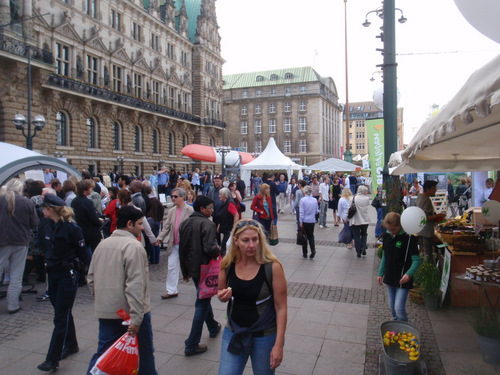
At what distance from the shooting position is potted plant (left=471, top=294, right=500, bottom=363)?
4.09 m

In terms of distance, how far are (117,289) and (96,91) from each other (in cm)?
3201

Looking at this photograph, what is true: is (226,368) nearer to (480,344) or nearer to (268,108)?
(480,344)

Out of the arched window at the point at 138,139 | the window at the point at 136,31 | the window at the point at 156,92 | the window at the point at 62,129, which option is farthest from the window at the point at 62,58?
the window at the point at 156,92

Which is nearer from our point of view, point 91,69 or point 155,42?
point 91,69

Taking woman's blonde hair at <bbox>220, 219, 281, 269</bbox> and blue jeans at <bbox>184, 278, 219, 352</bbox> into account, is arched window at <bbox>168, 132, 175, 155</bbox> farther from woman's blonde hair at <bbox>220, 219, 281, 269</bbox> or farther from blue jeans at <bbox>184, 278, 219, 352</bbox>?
woman's blonde hair at <bbox>220, 219, 281, 269</bbox>

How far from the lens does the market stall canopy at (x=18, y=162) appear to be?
29.0ft

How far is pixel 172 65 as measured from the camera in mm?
45000

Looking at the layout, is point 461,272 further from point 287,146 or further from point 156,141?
point 287,146

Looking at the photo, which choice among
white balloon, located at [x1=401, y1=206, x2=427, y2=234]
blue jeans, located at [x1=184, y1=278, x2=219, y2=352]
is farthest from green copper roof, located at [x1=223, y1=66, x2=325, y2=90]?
blue jeans, located at [x1=184, y1=278, x2=219, y2=352]

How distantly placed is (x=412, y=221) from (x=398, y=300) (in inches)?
38.6

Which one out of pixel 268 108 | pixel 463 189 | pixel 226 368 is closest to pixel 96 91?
pixel 463 189

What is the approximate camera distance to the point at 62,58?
30.0 m

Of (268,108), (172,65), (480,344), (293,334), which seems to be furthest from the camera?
(268,108)

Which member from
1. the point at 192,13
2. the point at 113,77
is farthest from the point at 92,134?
the point at 192,13
